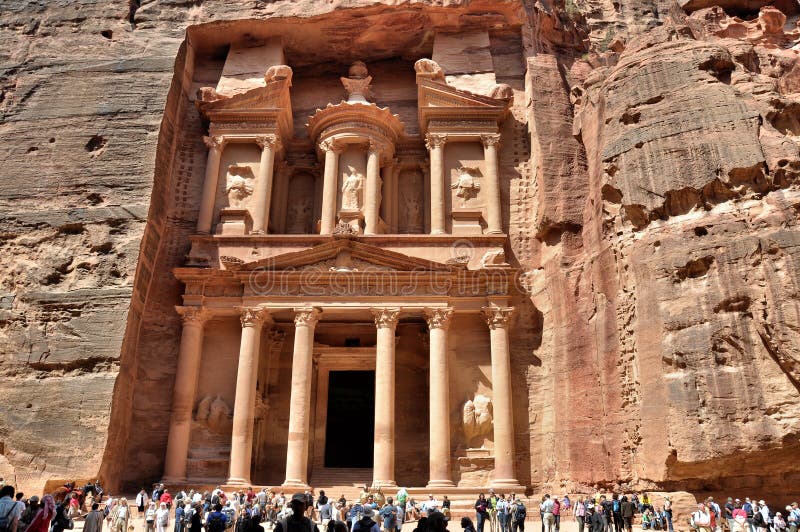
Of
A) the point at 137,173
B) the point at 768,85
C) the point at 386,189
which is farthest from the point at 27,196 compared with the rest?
the point at 768,85

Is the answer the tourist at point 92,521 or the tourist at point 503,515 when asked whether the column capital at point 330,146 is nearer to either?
the tourist at point 503,515

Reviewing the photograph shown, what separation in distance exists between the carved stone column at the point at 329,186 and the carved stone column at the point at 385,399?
3750 mm

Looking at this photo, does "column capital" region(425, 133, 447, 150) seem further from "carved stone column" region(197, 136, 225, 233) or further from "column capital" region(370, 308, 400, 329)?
"carved stone column" region(197, 136, 225, 233)

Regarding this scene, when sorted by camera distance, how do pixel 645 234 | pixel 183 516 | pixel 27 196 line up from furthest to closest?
pixel 27 196, pixel 645 234, pixel 183 516

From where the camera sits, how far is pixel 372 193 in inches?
904

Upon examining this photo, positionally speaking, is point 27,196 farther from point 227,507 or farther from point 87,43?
point 227,507

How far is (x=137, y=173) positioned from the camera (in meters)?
21.3

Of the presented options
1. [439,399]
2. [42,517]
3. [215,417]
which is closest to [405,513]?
[439,399]

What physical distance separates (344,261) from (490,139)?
6776 mm

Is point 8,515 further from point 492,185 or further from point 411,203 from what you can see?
point 411,203

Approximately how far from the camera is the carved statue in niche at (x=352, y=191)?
23156mm

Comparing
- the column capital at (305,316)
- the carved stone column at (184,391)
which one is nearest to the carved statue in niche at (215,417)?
the carved stone column at (184,391)

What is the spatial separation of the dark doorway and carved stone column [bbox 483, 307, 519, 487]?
4353 millimetres

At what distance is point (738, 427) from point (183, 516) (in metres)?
11.1
